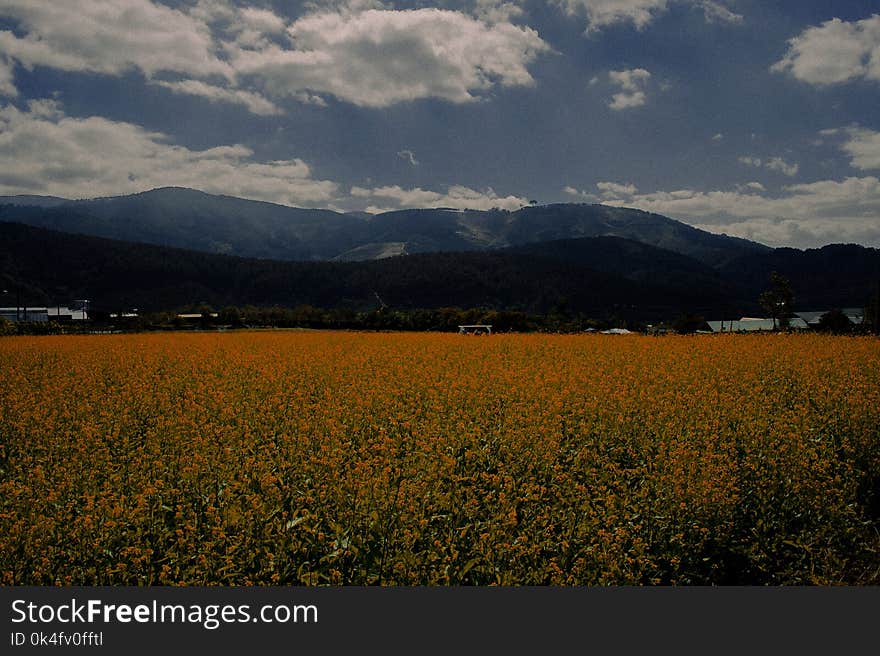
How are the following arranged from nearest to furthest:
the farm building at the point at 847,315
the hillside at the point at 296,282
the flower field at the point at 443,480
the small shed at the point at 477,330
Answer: the flower field at the point at 443,480, the small shed at the point at 477,330, the farm building at the point at 847,315, the hillside at the point at 296,282

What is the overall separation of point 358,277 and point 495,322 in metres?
127

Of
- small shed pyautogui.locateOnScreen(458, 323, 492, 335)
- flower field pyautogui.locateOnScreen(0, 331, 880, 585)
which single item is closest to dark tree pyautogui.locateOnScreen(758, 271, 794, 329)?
small shed pyautogui.locateOnScreen(458, 323, 492, 335)

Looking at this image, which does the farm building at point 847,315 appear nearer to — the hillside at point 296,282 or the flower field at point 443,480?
the hillside at point 296,282

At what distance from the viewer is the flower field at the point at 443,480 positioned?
5672 mm

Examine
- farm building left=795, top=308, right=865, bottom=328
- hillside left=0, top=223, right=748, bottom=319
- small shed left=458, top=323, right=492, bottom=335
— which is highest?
hillside left=0, top=223, right=748, bottom=319

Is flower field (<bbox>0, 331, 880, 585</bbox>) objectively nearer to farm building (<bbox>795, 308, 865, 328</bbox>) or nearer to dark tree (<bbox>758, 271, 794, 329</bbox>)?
dark tree (<bbox>758, 271, 794, 329</bbox>)

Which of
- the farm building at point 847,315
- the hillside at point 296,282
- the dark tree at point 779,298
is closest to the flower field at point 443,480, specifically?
the dark tree at point 779,298

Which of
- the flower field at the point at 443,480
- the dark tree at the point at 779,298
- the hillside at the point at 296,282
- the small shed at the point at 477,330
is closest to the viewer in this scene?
the flower field at the point at 443,480

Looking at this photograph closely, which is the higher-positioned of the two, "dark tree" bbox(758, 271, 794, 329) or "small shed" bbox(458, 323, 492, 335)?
"dark tree" bbox(758, 271, 794, 329)

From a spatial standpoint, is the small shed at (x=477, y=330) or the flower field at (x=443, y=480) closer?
the flower field at (x=443, y=480)

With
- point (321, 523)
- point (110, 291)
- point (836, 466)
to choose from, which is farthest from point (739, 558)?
point (110, 291)

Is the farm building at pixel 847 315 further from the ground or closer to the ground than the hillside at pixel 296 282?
closer to the ground

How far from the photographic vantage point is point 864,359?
17.0 meters

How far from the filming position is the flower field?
5.67 meters
